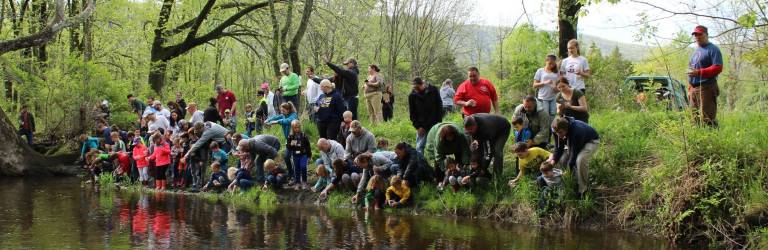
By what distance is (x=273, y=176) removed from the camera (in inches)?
595

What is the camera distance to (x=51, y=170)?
846 inches

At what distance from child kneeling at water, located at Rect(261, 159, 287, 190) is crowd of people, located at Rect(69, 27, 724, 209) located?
0.8 inches

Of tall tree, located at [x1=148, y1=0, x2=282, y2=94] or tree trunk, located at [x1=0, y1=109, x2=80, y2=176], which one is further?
tall tree, located at [x1=148, y1=0, x2=282, y2=94]

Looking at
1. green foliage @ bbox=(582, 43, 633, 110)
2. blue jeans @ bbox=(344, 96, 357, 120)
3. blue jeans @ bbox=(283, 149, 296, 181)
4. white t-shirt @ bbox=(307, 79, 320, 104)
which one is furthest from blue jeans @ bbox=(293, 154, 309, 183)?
green foliage @ bbox=(582, 43, 633, 110)

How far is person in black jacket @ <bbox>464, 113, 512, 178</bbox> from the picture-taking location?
1188 cm

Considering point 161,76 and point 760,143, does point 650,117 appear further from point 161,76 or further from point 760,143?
point 161,76

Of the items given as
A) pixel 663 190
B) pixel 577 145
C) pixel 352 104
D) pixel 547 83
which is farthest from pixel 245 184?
pixel 663 190

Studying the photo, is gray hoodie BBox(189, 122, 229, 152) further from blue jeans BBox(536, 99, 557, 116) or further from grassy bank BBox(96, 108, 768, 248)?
blue jeans BBox(536, 99, 557, 116)

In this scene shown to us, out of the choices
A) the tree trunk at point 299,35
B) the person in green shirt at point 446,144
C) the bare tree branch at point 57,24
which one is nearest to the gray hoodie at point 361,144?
the person in green shirt at point 446,144

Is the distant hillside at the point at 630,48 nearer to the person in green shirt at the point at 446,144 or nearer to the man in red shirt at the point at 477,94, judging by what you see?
the man in red shirt at the point at 477,94

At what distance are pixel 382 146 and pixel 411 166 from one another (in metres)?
1.77

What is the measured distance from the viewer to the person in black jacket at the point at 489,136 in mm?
11883

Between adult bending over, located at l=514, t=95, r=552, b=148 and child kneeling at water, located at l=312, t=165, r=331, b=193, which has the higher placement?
adult bending over, located at l=514, t=95, r=552, b=148

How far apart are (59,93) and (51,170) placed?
370 cm
